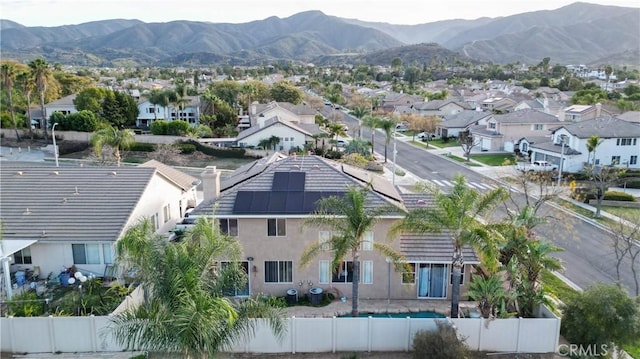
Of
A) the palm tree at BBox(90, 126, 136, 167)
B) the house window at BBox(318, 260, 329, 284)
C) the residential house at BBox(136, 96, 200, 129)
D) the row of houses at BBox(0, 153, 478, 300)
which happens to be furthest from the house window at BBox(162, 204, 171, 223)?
the residential house at BBox(136, 96, 200, 129)

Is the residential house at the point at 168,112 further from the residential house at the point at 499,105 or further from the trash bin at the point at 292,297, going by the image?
the trash bin at the point at 292,297

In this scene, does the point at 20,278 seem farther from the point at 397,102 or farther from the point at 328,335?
the point at 397,102

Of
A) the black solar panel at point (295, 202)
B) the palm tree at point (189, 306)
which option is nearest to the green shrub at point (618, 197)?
the black solar panel at point (295, 202)

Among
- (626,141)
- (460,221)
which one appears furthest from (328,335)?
(626,141)

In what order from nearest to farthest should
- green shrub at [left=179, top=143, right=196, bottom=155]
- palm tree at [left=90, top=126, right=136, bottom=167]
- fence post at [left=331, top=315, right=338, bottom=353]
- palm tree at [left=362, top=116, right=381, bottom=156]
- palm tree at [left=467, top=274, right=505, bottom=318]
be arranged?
fence post at [left=331, top=315, right=338, bottom=353], palm tree at [left=467, top=274, right=505, bottom=318], palm tree at [left=90, top=126, right=136, bottom=167], green shrub at [left=179, top=143, right=196, bottom=155], palm tree at [left=362, top=116, right=381, bottom=156]

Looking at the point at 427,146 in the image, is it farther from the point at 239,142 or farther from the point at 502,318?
the point at 502,318

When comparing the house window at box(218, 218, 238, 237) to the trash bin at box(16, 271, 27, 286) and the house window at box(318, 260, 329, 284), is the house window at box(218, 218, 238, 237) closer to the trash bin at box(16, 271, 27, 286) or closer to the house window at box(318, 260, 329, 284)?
the house window at box(318, 260, 329, 284)
